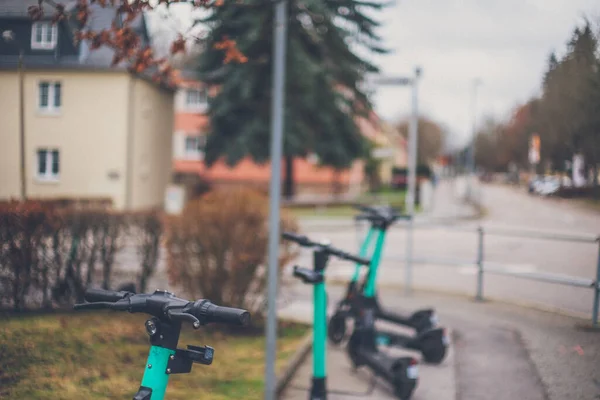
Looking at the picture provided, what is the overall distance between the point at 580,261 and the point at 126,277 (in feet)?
17.0

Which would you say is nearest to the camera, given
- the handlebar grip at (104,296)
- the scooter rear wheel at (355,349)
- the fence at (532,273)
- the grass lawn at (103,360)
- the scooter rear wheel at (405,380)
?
the handlebar grip at (104,296)

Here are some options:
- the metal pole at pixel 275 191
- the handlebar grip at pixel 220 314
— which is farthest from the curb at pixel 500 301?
the handlebar grip at pixel 220 314

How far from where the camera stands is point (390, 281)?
10.5 meters

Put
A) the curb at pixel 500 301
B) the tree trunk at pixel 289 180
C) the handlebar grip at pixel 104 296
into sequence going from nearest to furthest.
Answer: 1. the handlebar grip at pixel 104 296
2. the curb at pixel 500 301
3. the tree trunk at pixel 289 180

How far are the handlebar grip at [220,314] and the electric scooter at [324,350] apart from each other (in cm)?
184

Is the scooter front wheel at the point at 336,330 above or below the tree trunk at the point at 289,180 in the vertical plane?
below

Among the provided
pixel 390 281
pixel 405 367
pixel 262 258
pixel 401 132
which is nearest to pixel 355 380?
pixel 405 367

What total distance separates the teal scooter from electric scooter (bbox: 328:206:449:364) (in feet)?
11.7

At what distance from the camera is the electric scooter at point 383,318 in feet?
18.7

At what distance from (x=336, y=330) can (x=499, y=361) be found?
5.85 feet

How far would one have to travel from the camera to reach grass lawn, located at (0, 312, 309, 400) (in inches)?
128

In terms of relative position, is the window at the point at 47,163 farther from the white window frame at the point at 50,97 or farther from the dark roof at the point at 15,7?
the dark roof at the point at 15,7

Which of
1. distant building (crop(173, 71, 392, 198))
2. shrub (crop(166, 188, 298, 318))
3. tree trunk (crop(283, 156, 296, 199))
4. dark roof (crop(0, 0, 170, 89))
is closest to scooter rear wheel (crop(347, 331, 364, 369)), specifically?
shrub (crop(166, 188, 298, 318))

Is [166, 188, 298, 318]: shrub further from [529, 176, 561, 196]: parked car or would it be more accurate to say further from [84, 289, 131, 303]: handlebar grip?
[84, 289, 131, 303]: handlebar grip
